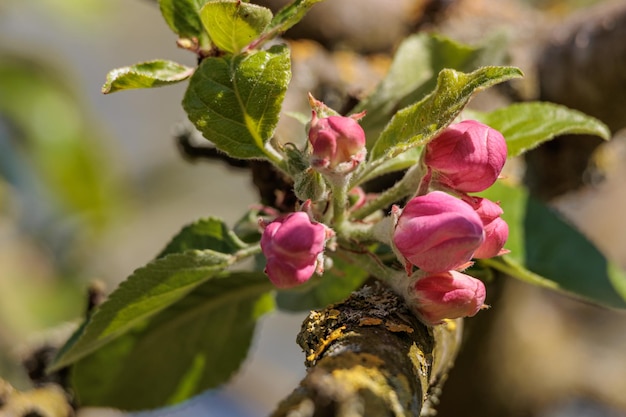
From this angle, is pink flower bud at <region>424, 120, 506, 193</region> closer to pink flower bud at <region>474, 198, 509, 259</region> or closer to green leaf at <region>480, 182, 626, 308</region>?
pink flower bud at <region>474, 198, 509, 259</region>

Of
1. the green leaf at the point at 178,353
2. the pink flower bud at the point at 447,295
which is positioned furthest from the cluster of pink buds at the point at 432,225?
the green leaf at the point at 178,353

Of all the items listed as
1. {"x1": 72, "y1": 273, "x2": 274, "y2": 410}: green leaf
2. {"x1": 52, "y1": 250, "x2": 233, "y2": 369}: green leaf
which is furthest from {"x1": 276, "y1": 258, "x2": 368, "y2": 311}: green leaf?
{"x1": 52, "y1": 250, "x2": 233, "y2": 369}: green leaf

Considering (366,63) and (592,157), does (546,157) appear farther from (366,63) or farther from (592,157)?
(366,63)

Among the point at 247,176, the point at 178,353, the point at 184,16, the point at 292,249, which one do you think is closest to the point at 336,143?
the point at 292,249

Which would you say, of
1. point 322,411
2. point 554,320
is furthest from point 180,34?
point 554,320

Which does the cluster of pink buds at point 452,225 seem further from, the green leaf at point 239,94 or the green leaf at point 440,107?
the green leaf at point 239,94

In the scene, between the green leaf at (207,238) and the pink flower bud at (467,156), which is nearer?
the pink flower bud at (467,156)

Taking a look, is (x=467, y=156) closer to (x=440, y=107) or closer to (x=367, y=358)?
(x=440, y=107)
